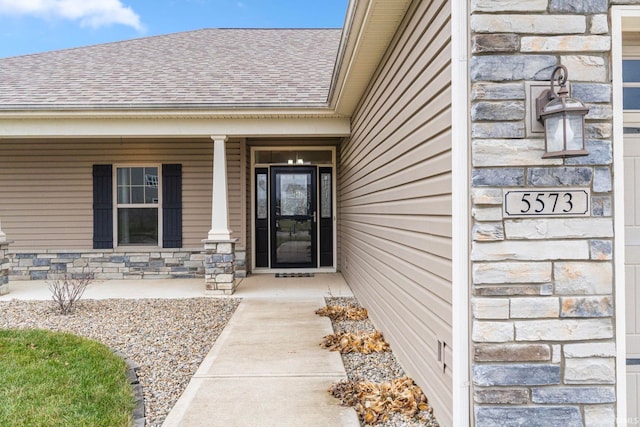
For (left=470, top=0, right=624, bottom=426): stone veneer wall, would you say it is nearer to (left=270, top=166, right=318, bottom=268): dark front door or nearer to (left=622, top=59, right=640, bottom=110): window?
(left=622, top=59, right=640, bottom=110): window

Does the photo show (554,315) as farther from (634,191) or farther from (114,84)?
(114,84)

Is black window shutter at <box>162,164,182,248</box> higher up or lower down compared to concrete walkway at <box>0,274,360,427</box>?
higher up

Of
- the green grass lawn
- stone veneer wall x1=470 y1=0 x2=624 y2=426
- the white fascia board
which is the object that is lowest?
the green grass lawn

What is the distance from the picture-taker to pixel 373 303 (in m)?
4.29

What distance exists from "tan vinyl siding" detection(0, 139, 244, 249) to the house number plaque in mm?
5812

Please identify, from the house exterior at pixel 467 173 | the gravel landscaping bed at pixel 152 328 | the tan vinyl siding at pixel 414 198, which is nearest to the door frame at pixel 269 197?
the house exterior at pixel 467 173

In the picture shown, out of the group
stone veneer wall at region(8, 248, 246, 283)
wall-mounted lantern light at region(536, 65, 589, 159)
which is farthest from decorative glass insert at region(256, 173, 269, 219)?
wall-mounted lantern light at region(536, 65, 589, 159)

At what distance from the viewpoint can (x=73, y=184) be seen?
723 centimetres

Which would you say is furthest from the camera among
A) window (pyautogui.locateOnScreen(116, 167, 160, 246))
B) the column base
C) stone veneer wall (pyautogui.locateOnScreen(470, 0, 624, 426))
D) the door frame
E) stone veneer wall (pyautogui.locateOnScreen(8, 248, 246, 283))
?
the door frame

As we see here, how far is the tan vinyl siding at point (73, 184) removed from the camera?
7.17 meters

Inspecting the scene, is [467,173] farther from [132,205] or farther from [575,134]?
[132,205]

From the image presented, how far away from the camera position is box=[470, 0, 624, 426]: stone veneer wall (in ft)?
5.94

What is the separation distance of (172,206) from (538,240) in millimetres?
6390

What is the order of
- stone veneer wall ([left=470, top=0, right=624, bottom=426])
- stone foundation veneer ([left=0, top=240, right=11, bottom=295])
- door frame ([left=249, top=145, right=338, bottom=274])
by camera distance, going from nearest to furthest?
stone veneer wall ([left=470, top=0, right=624, bottom=426]), stone foundation veneer ([left=0, top=240, right=11, bottom=295]), door frame ([left=249, top=145, right=338, bottom=274])
